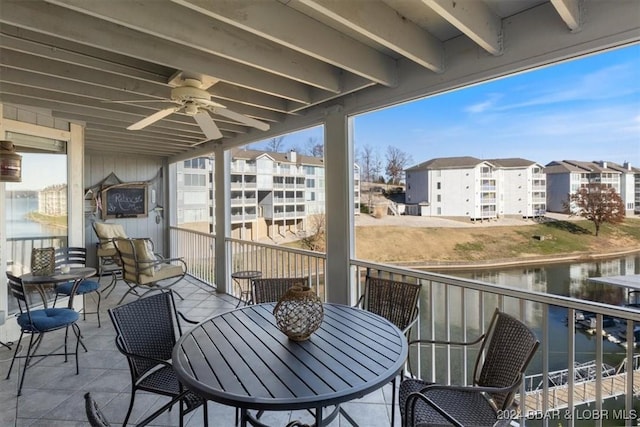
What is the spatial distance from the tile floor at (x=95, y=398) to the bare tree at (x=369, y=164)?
6.74 feet

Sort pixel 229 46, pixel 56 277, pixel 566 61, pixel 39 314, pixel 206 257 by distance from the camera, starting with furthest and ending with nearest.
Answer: pixel 206 257, pixel 56 277, pixel 39 314, pixel 229 46, pixel 566 61

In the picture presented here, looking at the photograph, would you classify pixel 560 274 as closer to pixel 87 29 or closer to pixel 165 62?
pixel 165 62

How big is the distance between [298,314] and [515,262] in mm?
1648

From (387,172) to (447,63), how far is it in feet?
4.14

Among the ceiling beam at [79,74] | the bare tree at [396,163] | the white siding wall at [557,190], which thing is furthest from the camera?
the bare tree at [396,163]

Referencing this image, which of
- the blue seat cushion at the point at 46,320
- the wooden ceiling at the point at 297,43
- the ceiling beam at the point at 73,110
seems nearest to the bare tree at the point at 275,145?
the ceiling beam at the point at 73,110

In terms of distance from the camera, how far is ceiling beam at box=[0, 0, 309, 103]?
1933mm

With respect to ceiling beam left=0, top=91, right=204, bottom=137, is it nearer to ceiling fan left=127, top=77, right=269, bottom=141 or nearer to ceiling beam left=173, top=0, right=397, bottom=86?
ceiling fan left=127, top=77, right=269, bottom=141

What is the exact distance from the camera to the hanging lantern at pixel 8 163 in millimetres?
3207

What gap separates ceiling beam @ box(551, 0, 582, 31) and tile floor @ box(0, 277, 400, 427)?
2672 mm

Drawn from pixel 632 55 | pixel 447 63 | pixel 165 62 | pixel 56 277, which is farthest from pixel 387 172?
pixel 56 277

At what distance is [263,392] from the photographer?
1.31 meters

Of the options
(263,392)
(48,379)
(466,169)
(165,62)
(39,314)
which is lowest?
(48,379)

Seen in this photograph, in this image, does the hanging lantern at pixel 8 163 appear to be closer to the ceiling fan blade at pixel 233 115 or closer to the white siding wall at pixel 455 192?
the ceiling fan blade at pixel 233 115
